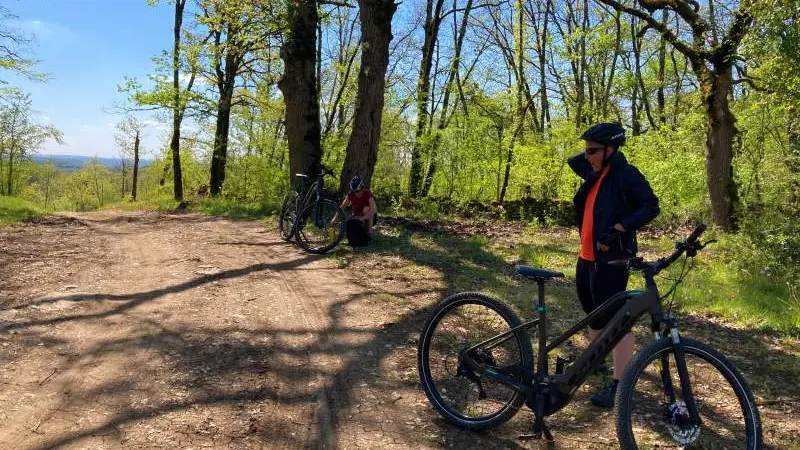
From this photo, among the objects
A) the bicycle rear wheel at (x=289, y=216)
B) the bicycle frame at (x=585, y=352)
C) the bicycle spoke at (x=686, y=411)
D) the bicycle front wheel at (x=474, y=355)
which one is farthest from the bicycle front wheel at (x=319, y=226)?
the bicycle spoke at (x=686, y=411)

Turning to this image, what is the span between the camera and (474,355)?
11.3 feet

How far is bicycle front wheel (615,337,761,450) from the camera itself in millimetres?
2586

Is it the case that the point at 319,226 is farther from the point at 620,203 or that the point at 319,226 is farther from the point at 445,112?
the point at 445,112

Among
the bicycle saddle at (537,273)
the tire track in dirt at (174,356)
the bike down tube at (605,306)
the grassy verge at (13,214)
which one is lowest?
the tire track in dirt at (174,356)

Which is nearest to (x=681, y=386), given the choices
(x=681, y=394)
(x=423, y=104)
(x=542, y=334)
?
(x=681, y=394)

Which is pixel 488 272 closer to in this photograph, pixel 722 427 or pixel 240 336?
pixel 240 336

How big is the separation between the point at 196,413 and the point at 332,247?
206 inches

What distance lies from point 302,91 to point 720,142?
8791mm

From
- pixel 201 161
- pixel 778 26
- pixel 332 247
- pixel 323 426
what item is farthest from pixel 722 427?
pixel 201 161

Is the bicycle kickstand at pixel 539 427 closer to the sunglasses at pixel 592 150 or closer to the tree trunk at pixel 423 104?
the sunglasses at pixel 592 150

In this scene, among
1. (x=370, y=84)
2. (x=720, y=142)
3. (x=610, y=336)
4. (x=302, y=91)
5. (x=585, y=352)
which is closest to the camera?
(x=610, y=336)

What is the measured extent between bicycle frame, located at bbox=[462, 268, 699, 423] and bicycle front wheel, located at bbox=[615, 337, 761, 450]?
28mm

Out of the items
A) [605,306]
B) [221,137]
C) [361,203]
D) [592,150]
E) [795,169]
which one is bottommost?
[605,306]

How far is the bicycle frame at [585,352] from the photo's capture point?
2729 mm
